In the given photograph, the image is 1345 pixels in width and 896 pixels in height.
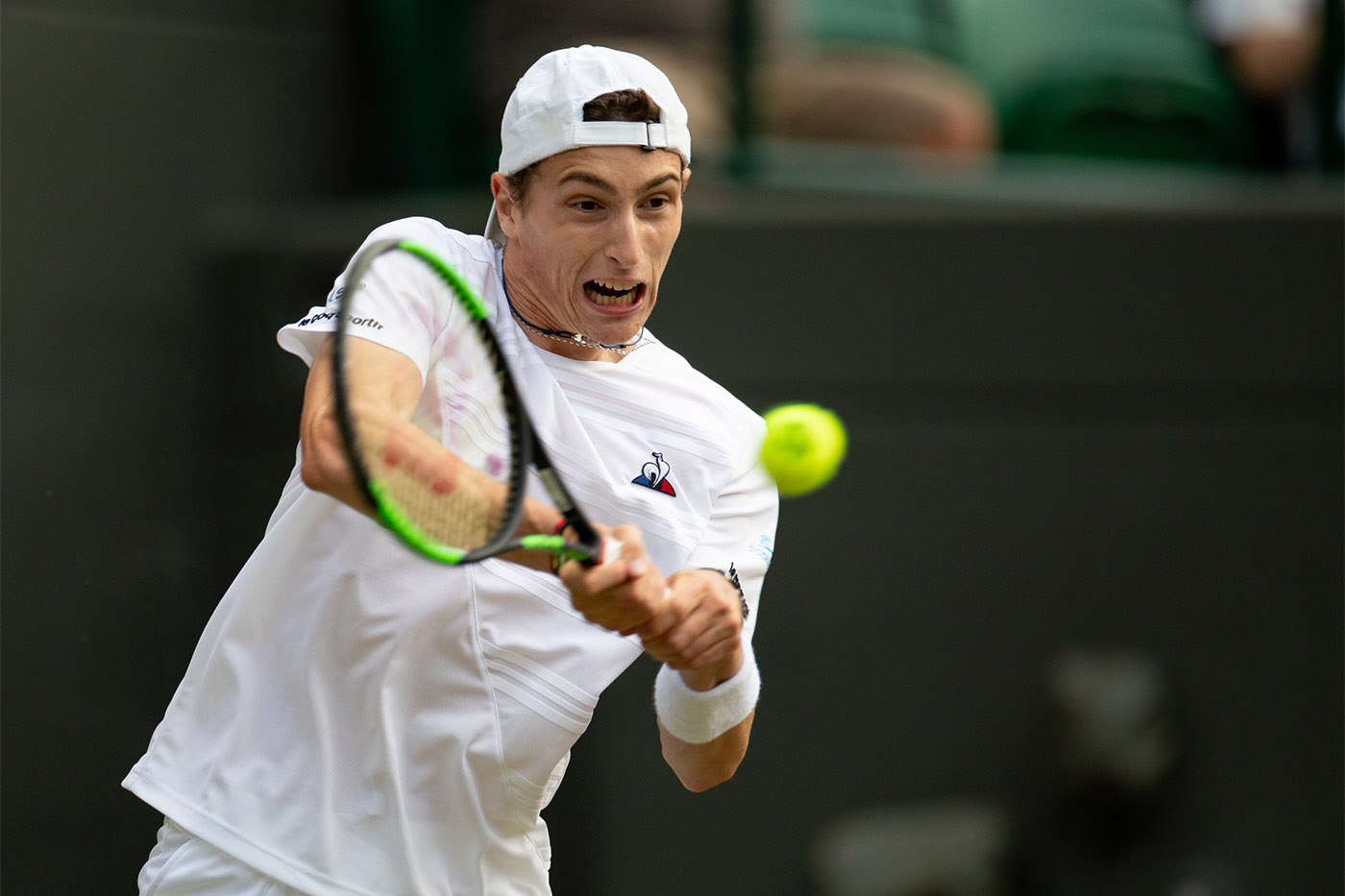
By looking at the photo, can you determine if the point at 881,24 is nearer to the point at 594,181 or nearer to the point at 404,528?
the point at 594,181

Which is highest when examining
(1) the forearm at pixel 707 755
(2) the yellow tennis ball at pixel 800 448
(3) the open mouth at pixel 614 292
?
(3) the open mouth at pixel 614 292

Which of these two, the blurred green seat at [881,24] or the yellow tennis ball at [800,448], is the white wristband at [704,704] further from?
the blurred green seat at [881,24]

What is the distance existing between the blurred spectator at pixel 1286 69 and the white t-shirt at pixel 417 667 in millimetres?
3188

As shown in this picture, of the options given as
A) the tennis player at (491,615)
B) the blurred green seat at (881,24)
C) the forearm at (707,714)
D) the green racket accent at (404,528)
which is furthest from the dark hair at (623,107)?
the blurred green seat at (881,24)

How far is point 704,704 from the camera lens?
5.73 ft

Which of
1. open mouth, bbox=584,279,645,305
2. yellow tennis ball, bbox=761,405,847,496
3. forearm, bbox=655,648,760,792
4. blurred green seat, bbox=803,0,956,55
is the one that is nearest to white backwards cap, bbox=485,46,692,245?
open mouth, bbox=584,279,645,305

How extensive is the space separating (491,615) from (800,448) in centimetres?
38

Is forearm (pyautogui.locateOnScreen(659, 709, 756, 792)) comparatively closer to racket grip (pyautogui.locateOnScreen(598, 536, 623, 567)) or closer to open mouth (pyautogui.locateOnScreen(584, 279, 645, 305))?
racket grip (pyautogui.locateOnScreen(598, 536, 623, 567))

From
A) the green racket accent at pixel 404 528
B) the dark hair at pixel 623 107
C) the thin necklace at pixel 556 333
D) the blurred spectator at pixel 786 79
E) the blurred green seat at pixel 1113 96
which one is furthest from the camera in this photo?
the blurred green seat at pixel 1113 96

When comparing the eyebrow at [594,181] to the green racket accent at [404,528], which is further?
the eyebrow at [594,181]

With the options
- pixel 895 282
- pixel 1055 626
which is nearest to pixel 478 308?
pixel 895 282

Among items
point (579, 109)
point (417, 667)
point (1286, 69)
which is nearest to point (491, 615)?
point (417, 667)

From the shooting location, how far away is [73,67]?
2.97 meters

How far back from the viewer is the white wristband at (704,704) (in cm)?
174
